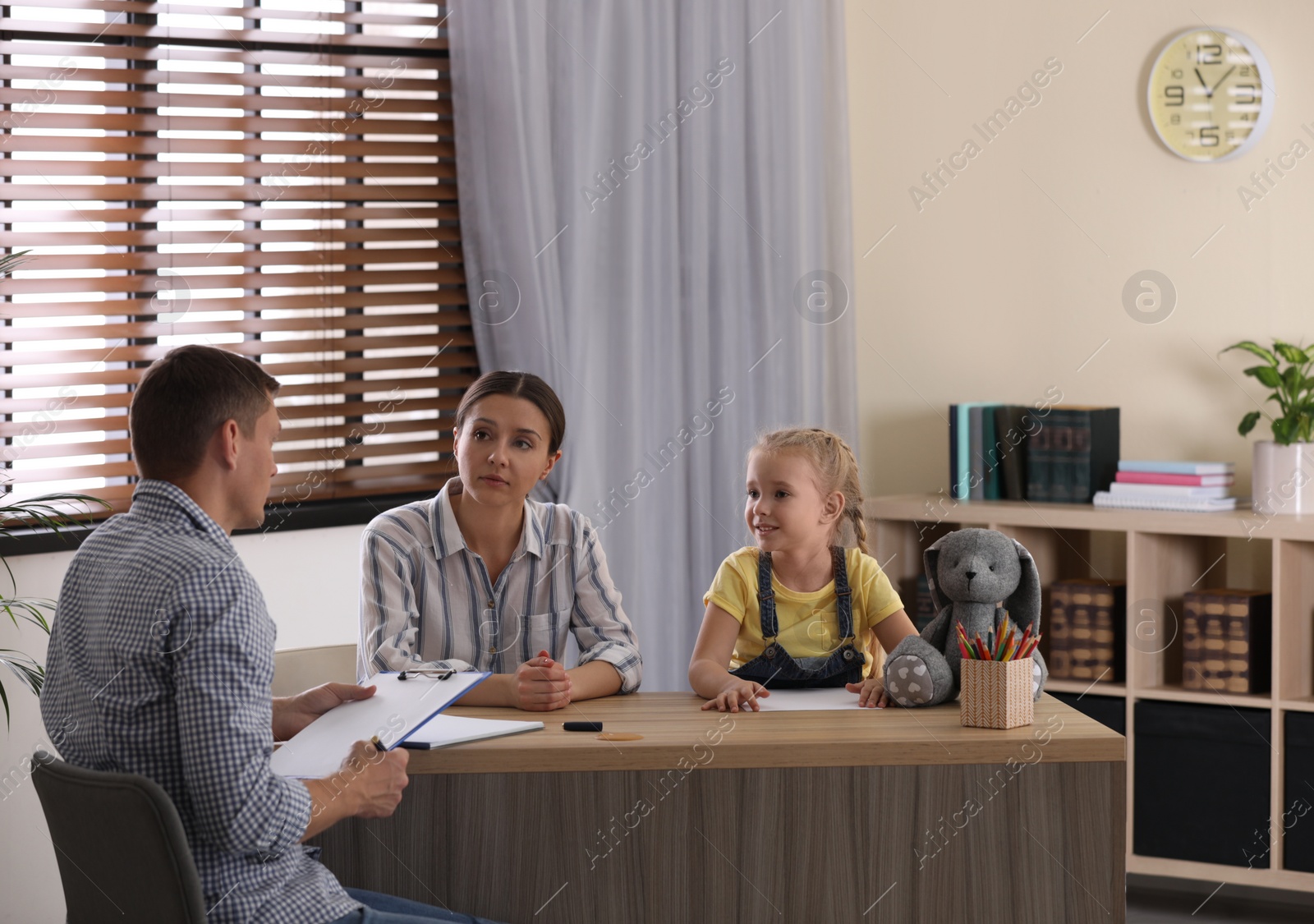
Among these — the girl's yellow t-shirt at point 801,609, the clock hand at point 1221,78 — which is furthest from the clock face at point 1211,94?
the girl's yellow t-shirt at point 801,609

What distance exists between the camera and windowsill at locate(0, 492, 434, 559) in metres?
2.70

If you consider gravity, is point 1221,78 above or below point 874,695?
above

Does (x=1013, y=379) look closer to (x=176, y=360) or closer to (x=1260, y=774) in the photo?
(x=1260, y=774)

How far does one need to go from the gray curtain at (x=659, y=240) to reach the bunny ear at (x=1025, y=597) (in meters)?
1.65

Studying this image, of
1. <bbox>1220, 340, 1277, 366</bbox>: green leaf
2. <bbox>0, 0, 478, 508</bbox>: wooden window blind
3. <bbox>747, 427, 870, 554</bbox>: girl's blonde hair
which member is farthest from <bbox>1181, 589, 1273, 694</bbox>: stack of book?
<bbox>0, 0, 478, 508</bbox>: wooden window blind

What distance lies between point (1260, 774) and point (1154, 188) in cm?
166

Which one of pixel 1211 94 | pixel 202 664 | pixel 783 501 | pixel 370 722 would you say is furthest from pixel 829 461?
pixel 1211 94

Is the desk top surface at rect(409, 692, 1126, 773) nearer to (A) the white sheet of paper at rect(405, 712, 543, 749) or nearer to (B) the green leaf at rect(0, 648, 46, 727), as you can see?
(A) the white sheet of paper at rect(405, 712, 543, 749)

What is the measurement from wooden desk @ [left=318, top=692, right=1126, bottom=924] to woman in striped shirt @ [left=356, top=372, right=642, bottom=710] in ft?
1.39

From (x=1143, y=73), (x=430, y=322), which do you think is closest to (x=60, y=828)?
(x=430, y=322)

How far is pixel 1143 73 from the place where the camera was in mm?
3672

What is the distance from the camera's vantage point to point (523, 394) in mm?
2146

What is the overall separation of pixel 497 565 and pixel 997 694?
34.7 inches

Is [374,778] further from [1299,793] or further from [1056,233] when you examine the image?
[1056,233]
